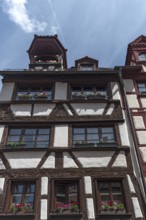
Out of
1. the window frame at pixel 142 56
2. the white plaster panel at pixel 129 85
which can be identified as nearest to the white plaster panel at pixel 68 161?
the white plaster panel at pixel 129 85

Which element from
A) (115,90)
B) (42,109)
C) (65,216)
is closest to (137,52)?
(115,90)

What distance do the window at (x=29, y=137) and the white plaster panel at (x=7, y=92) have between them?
1.89m

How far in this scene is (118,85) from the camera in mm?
13734

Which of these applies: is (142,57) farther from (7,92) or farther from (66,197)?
(66,197)

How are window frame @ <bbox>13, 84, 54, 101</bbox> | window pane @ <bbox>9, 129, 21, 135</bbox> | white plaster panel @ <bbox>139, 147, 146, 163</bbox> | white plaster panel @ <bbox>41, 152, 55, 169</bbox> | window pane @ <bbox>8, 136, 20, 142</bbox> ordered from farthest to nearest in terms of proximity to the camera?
window frame @ <bbox>13, 84, 54, 101</bbox> < window pane @ <bbox>9, 129, 21, 135</bbox> < window pane @ <bbox>8, 136, 20, 142</bbox> < white plaster panel @ <bbox>139, 147, 146, 163</bbox> < white plaster panel @ <bbox>41, 152, 55, 169</bbox>

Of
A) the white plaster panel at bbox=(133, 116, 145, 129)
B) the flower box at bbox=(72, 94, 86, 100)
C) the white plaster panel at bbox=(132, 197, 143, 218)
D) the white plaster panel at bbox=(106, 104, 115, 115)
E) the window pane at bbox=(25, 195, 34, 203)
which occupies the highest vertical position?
the flower box at bbox=(72, 94, 86, 100)

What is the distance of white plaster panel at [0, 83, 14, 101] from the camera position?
12.8 meters

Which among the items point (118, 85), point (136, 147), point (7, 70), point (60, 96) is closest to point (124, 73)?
point (118, 85)

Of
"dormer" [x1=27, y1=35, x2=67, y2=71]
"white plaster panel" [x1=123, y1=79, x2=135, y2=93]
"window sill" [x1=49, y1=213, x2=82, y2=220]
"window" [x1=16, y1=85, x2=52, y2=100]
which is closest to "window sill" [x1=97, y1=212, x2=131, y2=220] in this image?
"window sill" [x1=49, y1=213, x2=82, y2=220]

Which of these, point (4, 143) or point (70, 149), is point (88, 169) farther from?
point (4, 143)

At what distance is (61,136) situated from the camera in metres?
11.1

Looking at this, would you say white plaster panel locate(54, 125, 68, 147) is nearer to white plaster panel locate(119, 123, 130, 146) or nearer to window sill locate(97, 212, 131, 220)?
white plaster panel locate(119, 123, 130, 146)

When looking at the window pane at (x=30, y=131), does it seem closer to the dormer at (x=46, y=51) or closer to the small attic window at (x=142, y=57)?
the dormer at (x=46, y=51)

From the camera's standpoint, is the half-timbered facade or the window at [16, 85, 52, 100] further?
the window at [16, 85, 52, 100]
